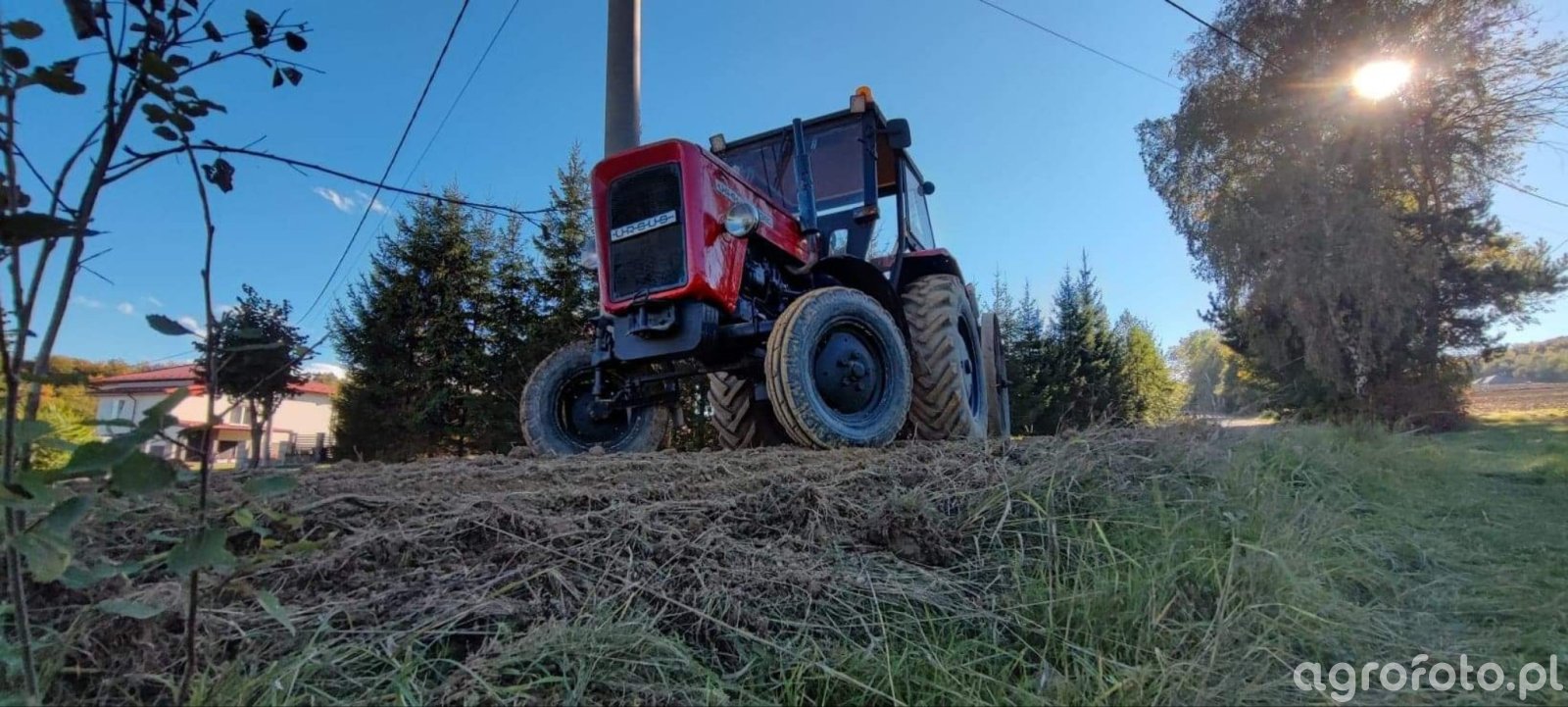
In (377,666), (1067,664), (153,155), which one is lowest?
(1067,664)

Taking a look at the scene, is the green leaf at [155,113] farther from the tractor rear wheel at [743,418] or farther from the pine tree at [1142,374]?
the pine tree at [1142,374]

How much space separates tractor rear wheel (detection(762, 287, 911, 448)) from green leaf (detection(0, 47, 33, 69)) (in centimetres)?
239

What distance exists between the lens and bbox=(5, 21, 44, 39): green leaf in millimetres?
707

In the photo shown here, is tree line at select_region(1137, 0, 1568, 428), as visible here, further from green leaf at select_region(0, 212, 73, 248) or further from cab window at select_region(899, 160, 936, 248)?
green leaf at select_region(0, 212, 73, 248)

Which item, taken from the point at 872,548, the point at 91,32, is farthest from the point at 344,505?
the point at 872,548

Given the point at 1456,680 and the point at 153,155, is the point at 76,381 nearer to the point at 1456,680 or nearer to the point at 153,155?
the point at 153,155

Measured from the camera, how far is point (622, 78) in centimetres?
680

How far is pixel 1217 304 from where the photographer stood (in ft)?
48.3

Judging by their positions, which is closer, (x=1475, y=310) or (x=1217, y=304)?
(x=1475, y=310)

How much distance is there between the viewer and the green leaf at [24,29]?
71 cm

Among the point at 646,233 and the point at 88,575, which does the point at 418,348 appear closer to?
the point at 646,233

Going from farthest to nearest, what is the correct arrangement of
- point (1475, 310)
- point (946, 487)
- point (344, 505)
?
point (1475, 310)
point (946, 487)
point (344, 505)

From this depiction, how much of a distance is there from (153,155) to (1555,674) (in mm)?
2421

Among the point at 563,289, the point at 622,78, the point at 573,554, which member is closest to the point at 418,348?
the point at 563,289
